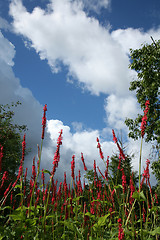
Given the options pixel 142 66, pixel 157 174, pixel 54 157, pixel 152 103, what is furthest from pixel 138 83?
pixel 54 157

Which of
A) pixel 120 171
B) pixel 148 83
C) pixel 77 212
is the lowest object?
pixel 77 212

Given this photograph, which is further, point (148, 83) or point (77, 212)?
point (148, 83)

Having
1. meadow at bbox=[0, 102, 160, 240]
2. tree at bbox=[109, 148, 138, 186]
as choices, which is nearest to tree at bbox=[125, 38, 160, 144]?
tree at bbox=[109, 148, 138, 186]

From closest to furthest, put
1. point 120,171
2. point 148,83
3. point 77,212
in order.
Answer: point 77,212
point 120,171
point 148,83

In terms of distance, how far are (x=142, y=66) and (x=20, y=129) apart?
15.2 m

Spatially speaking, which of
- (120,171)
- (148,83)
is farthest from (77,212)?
(148,83)

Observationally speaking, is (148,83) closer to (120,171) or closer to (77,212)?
(120,171)

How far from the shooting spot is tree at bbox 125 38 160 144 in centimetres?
1925

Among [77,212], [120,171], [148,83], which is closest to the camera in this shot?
[77,212]

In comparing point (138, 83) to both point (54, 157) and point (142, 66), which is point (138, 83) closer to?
point (142, 66)

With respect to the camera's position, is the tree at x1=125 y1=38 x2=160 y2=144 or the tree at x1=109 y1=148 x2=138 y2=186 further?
the tree at x1=125 y1=38 x2=160 y2=144

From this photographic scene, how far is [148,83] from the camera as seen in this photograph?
1997cm

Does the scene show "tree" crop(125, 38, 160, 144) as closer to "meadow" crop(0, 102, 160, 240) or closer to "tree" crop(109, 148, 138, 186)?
"tree" crop(109, 148, 138, 186)

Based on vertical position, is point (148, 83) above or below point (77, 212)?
above
